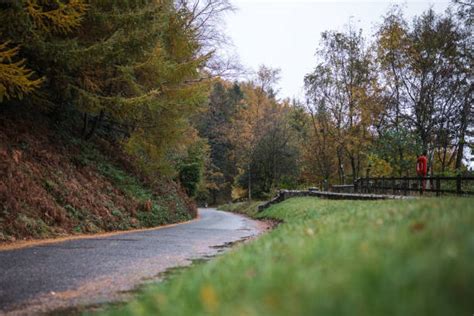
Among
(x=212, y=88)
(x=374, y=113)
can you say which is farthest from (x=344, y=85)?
(x=212, y=88)

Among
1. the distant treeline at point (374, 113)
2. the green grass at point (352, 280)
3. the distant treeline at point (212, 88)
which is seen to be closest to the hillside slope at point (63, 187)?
the distant treeline at point (212, 88)

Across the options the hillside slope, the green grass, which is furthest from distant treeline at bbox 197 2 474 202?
the green grass

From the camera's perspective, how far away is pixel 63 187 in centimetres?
1523

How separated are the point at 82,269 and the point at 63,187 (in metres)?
8.32

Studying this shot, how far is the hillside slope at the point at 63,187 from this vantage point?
12578 mm

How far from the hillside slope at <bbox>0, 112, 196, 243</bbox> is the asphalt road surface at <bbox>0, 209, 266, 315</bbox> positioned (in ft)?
6.30

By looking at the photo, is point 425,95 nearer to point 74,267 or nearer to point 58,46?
point 58,46

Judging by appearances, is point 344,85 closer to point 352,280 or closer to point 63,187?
point 63,187

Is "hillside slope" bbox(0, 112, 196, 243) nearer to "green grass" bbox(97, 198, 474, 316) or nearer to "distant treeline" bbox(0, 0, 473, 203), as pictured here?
"distant treeline" bbox(0, 0, 473, 203)

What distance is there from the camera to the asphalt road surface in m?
5.70

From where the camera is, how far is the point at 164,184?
89.2 feet

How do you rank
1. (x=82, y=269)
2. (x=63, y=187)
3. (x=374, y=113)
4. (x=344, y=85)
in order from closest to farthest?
(x=82, y=269)
(x=63, y=187)
(x=374, y=113)
(x=344, y=85)

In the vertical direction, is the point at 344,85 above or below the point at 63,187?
above

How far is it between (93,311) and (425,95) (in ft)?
102
